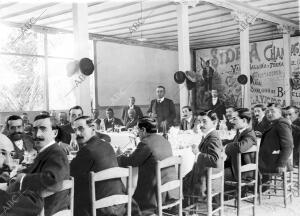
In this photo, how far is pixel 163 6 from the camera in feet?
30.1

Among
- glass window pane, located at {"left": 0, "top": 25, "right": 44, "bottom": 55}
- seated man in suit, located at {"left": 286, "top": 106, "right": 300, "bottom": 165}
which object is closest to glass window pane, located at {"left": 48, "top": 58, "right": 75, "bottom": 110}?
glass window pane, located at {"left": 0, "top": 25, "right": 44, "bottom": 55}

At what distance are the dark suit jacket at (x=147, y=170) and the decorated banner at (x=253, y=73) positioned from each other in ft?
33.8

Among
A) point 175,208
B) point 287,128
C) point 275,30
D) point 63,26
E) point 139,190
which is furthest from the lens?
point 275,30

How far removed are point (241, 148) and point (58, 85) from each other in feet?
26.7

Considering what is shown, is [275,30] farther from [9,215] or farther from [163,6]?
[9,215]

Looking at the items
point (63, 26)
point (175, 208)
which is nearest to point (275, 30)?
point (63, 26)

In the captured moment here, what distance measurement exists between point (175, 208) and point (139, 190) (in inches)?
20.3

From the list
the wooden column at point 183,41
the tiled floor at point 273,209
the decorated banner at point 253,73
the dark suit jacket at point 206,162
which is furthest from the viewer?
the decorated banner at point 253,73

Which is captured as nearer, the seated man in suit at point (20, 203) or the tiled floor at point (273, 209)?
the seated man in suit at point (20, 203)

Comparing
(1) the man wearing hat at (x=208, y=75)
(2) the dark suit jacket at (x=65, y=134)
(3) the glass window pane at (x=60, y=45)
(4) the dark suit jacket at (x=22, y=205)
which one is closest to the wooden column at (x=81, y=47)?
(2) the dark suit jacket at (x=65, y=134)

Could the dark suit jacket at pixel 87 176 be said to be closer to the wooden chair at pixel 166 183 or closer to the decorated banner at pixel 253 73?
the wooden chair at pixel 166 183

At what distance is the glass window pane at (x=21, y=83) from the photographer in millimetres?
10297

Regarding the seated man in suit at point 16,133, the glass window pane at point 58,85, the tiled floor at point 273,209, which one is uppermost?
the glass window pane at point 58,85

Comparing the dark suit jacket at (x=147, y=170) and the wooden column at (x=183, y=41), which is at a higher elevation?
the wooden column at (x=183, y=41)
